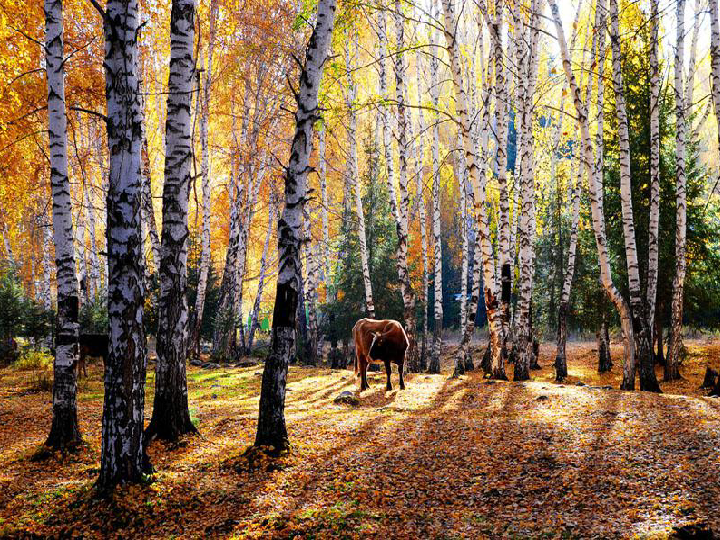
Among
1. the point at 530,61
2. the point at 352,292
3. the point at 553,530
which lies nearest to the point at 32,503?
the point at 553,530

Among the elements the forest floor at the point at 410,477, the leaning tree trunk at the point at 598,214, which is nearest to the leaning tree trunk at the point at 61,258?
the forest floor at the point at 410,477

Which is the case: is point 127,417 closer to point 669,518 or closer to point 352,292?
point 669,518

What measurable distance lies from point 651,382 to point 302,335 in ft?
51.7

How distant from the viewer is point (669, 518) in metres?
4.16

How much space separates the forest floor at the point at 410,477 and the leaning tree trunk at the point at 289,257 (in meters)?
0.51

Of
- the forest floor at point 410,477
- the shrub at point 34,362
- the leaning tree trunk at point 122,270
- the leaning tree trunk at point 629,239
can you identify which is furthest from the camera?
the shrub at point 34,362

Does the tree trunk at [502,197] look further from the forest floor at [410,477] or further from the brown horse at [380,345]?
the forest floor at [410,477]

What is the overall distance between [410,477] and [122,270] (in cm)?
364

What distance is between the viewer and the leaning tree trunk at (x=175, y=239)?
21.7 ft

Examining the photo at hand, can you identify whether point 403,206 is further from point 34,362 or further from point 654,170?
point 34,362

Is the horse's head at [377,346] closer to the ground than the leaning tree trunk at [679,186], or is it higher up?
closer to the ground

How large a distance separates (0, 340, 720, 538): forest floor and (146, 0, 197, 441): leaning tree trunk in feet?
1.56

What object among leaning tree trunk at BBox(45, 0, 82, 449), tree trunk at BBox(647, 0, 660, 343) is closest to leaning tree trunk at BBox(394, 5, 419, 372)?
tree trunk at BBox(647, 0, 660, 343)

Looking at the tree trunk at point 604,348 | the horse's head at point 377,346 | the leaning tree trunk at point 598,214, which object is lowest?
the tree trunk at point 604,348
